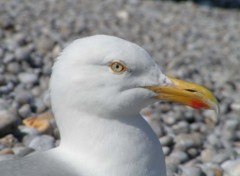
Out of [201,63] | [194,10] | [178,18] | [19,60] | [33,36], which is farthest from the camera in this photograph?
[194,10]

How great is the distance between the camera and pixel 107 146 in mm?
3189

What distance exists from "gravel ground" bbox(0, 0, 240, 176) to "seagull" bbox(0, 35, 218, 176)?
Result: 2.50 ft

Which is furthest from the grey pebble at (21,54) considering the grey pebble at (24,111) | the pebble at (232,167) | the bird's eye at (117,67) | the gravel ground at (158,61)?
the bird's eye at (117,67)

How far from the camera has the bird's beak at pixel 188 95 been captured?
11.0 ft

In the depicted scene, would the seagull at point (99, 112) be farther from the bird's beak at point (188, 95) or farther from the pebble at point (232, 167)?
Answer: the pebble at point (232, 167)

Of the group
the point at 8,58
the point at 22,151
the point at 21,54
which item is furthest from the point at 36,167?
the point at 21,54

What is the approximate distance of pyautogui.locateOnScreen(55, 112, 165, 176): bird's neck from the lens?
10.4 feet

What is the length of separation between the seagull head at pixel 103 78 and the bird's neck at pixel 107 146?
0.06 meters

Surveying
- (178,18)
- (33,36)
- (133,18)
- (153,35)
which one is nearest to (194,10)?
(178,18)

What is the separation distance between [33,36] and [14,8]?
2522mm

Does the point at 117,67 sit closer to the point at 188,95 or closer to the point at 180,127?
the point at 188,95

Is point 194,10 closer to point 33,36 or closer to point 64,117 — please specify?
point 33,36

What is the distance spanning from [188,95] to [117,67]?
458mm

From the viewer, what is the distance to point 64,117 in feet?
10.6
